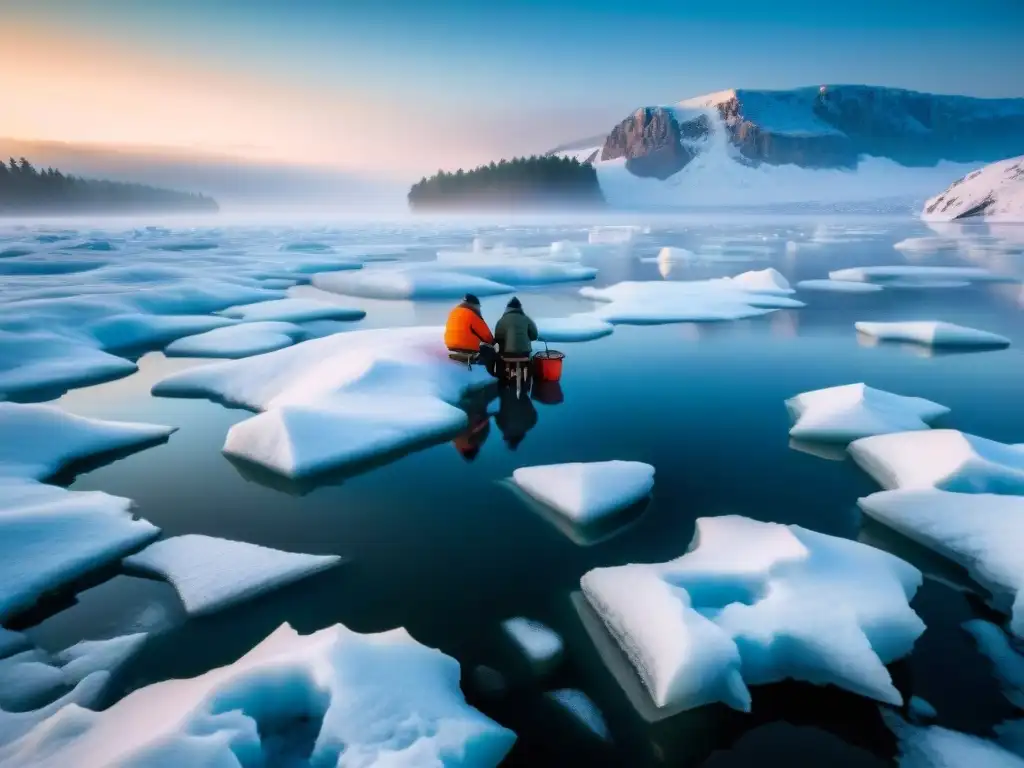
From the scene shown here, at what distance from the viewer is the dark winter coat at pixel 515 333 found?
24.7 feet

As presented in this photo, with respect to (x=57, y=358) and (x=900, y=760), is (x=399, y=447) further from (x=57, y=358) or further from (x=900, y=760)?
(x=57, y=358)

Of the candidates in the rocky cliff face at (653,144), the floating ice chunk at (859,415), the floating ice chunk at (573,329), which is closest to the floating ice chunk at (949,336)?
the floating ice chunk at (859,415)

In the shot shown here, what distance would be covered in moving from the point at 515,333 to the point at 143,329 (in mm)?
7694

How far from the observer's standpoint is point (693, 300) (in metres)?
14.3

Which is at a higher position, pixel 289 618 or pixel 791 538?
pixel 791 538

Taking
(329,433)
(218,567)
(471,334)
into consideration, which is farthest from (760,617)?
(471,334)

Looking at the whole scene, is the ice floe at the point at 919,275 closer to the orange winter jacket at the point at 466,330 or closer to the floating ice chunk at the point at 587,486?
the orange winter jacket at the point at 466,330

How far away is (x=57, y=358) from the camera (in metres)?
9.03

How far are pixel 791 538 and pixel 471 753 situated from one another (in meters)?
2.36

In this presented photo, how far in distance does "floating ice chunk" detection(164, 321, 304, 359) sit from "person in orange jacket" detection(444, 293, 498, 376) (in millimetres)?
3630

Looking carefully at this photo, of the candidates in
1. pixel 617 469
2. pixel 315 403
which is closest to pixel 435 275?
pixel 315 403

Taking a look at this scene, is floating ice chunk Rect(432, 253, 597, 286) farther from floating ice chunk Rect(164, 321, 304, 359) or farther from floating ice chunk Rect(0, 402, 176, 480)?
floating ice chunk Rect(0, 402, 176, 480)

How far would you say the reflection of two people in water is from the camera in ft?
20.3

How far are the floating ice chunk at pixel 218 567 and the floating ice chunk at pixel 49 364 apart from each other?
5697mm
